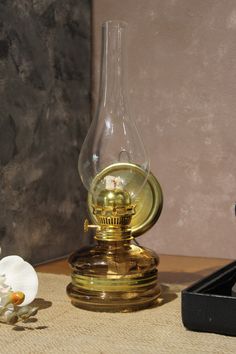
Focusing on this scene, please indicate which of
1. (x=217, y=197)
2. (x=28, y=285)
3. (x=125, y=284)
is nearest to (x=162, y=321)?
(x=125, y=284)

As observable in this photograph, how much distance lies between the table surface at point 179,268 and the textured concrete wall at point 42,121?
0.26ft

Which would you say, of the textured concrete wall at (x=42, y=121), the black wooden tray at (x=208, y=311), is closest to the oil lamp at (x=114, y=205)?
the black wooden tray at (x=208, y=311)

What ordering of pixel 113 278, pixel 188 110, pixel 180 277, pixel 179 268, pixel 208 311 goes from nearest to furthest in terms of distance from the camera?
pixel 208 311 < pixel 113 278 < pixel 180 277 < pixel 179 268 < pixel 188 110

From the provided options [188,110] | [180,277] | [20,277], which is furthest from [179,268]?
[20,277]

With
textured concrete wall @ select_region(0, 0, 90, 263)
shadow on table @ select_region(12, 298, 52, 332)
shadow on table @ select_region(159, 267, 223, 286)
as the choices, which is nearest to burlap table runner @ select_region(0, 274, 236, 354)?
shadow on table @ select_region(12, 298, 52, 332)

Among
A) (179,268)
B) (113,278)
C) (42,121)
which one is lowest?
(179,268)

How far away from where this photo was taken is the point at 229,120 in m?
1.48

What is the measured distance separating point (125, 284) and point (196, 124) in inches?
27.5

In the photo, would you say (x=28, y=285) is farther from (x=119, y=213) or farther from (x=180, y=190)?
(x=180, y=190)

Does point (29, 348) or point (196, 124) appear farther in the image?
point (196, 124)

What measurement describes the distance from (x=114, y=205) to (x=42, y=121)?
1.73ft

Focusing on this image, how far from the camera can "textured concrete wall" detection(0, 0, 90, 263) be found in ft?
4.25

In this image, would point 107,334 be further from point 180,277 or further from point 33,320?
point 180,277

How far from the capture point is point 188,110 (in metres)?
1.52
